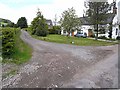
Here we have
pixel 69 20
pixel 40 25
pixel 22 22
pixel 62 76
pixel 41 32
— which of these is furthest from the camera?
pixel 22 22

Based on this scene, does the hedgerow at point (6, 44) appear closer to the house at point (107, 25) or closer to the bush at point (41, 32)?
the house at point (107, 25)

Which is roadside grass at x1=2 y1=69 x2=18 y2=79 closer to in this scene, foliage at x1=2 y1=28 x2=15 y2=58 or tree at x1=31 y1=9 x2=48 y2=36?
foliage at x1=2 y1=28 x2=15 y2=58

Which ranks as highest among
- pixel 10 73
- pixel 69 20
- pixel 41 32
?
pixel 69 20

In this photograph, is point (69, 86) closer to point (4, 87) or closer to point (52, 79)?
point (52, 79)

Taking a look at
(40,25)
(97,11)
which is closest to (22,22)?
(40,25)

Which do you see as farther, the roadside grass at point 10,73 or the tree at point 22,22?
the tree at point 22,22

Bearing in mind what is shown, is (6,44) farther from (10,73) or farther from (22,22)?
(22,22)

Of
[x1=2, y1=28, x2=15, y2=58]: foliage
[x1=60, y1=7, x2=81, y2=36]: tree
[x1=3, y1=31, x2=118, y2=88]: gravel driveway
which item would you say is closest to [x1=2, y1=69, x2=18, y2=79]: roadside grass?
[x1=3, y1=31, x2=118, y2=88]: gravel driveway

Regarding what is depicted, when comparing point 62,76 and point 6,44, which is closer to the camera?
point 62,76

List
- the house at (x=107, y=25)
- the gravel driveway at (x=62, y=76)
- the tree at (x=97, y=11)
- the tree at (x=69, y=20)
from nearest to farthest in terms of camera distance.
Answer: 1. the gravel driveway at (x=62, y=76)
2. the tree at (x=97, y=11)
3. the house at (x=107, y=25)
4. the tree at (x=69, y=20)

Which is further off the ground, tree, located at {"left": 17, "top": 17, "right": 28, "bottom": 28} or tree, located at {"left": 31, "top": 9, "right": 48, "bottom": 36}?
tree, located at {"left": 17, "top": 17, "right": 28, "bottom": 28}

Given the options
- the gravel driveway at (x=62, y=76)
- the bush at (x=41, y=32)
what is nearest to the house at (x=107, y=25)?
the bush at (x=41, y=32)

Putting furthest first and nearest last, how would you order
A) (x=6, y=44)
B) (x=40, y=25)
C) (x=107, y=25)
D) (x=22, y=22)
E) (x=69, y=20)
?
(x=22, y=22) → (x=40, y=25) → (x=69, y=20) → (x=107, y=25) → (x=6, y=44)

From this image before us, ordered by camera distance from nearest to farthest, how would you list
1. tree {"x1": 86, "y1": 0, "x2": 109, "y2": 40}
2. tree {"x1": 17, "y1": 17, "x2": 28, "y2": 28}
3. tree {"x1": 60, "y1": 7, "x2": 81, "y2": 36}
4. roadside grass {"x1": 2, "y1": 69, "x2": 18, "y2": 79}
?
roadside grass {"x1": 2, "y1": 69, "x2": 18, "y2": 79}, tree {"x1": 86, "y1": 0, "x2": 109, "y2": 40}, tree {"x1": 60, "y1": 7, "x2": 81, "y2": 36}, tree {"x1": 17, "y1": 17, "x2": 28, "y2": 28}
